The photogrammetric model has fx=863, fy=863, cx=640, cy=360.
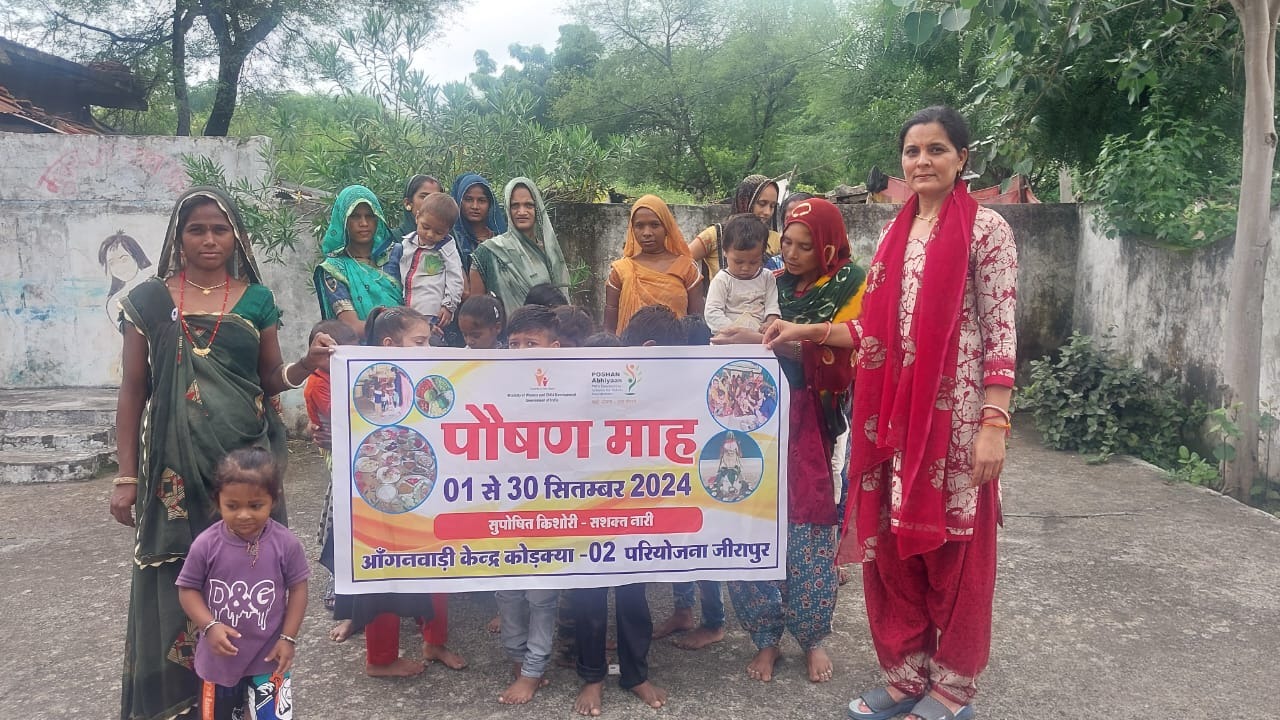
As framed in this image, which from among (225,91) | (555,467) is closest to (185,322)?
(555,467)

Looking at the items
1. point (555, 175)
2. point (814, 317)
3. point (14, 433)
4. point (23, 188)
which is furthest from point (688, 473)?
point (23, 188)

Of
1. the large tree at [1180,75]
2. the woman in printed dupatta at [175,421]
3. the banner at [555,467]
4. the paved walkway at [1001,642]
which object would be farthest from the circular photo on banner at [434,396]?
the large tree at [1180,75]

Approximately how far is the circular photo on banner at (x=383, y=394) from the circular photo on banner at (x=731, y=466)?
983 millimetres

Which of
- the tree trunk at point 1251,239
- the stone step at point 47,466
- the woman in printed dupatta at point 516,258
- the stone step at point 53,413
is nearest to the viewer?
the woman in printed dupatta at point 516,258

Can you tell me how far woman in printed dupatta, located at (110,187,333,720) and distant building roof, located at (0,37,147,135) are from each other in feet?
30.9

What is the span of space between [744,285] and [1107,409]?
4392 mm

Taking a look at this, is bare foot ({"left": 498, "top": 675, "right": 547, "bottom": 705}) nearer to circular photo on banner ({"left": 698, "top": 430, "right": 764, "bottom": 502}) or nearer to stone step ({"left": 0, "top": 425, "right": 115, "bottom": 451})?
circular photo on banner ({"left": 698, "top": 430, "right": 764, "bottom": 502})

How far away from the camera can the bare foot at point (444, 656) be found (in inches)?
121

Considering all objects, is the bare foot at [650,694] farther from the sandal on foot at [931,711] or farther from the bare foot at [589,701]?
the sandal on foot at [931,711]

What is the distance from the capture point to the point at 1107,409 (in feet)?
20.7

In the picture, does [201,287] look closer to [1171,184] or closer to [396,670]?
[396,670]

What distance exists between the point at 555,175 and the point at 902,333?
4.27 meters

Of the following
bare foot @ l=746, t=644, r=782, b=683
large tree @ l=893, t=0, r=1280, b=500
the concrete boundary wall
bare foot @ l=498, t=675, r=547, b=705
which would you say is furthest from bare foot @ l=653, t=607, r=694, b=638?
the concrete boundary wall

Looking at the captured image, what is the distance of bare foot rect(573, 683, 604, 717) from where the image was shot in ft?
9.00
